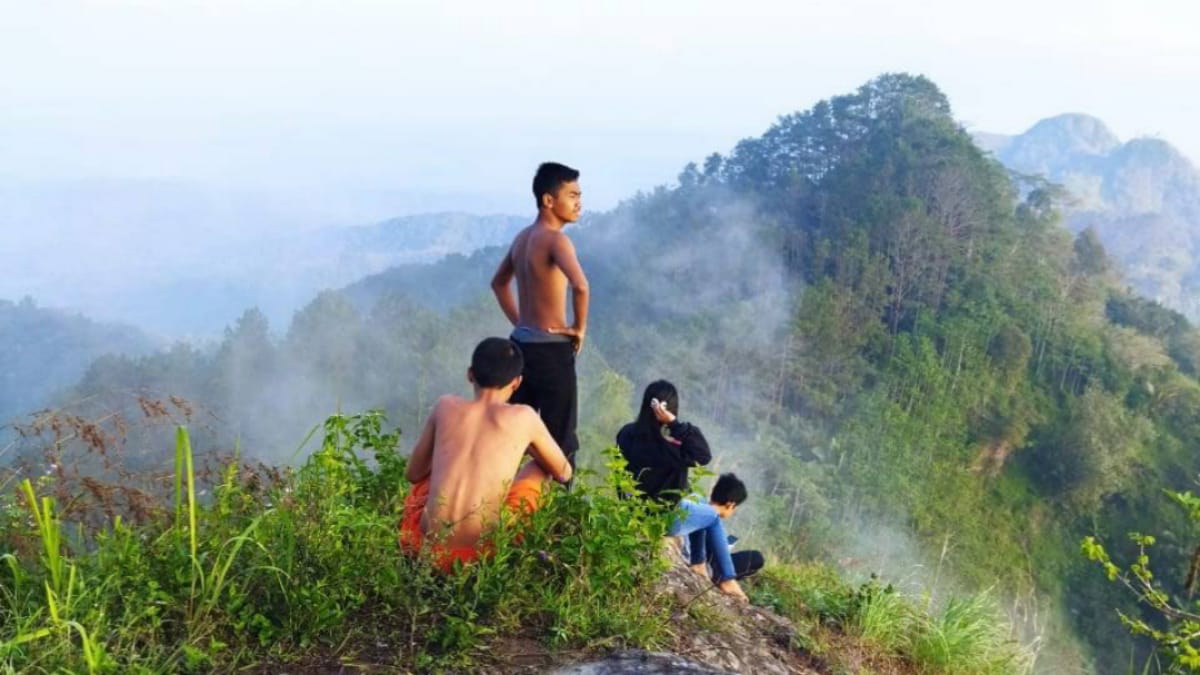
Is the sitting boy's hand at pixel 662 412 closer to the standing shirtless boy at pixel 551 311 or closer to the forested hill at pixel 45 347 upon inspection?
the standing shirtless boy at pixel 551 311

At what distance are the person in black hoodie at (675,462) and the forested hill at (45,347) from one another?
169 ft

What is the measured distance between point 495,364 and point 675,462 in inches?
70.8

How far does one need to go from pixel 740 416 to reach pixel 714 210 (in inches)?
702

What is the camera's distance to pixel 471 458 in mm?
3361

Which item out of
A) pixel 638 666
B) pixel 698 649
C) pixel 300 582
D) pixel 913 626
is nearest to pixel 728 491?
pixel 913 626

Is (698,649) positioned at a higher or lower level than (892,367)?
higher

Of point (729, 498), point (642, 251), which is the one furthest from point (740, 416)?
point (729, 498)

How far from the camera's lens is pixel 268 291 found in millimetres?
96625

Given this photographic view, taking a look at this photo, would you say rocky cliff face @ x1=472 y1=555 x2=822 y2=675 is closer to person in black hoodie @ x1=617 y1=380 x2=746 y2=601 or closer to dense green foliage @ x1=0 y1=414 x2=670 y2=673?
dense green foliage @ x1=0 y1=414 x2=670 y2=673

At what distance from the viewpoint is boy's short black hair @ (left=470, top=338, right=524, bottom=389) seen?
348 cm

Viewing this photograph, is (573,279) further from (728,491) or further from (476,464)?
(728,491)

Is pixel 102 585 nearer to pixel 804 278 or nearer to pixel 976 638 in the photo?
pixel 976 638

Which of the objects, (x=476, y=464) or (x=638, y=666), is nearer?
(x=638, y=666)

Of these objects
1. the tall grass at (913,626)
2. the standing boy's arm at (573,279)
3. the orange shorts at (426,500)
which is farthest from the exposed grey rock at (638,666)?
the standing boy's arm at (573,279)
